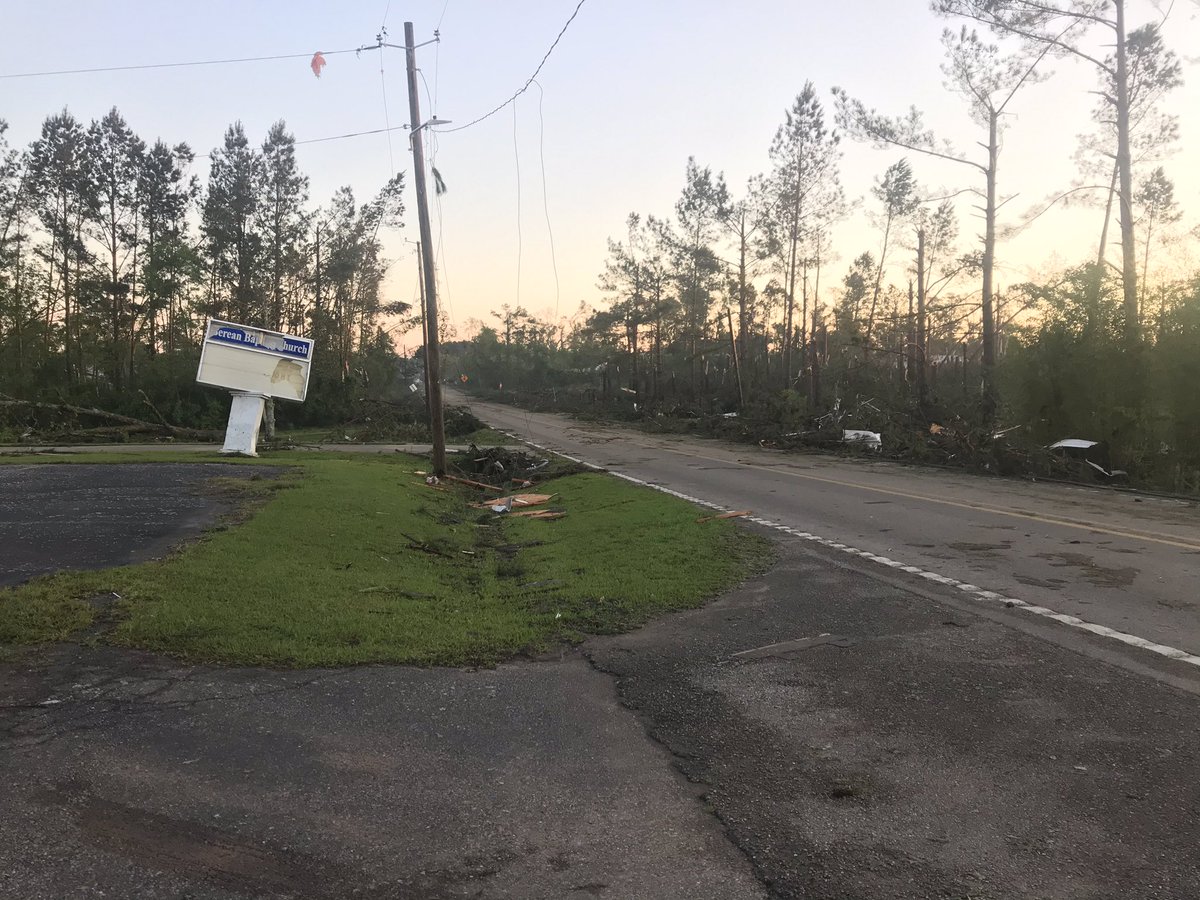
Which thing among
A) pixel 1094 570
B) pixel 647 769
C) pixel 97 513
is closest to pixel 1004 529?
pixel 1094 570

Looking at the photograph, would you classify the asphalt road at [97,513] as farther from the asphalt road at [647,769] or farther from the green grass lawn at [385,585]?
the asphalt road at [647,769]

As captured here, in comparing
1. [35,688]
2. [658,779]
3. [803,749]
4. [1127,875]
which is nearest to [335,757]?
[658,779]

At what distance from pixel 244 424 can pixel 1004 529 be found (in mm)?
18850

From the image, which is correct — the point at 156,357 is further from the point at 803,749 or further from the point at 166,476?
the point at 803,749

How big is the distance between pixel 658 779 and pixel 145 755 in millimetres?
2560

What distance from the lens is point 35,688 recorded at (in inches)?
190

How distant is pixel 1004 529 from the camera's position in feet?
36.7

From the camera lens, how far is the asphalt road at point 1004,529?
283 inches

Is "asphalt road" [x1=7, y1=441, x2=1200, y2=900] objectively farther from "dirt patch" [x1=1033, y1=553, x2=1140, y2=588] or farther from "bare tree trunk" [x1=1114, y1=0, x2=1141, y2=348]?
"bare tree trunk" [x1=1114, y1=0, x2=1141, y2=348]

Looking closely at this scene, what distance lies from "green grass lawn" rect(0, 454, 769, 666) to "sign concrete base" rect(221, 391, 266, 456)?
28.5ft

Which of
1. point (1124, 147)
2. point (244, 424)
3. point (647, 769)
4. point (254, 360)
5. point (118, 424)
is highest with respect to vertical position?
point (1124, 147)

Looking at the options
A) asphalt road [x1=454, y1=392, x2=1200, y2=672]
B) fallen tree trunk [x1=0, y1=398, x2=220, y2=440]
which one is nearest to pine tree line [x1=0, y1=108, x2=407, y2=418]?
fallen tree trunk [x1=0, y1=398, x2=220, y2=440]

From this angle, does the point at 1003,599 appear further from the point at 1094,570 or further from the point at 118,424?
the point at 118,424

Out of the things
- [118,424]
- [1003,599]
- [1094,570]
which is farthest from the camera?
[118,424]
